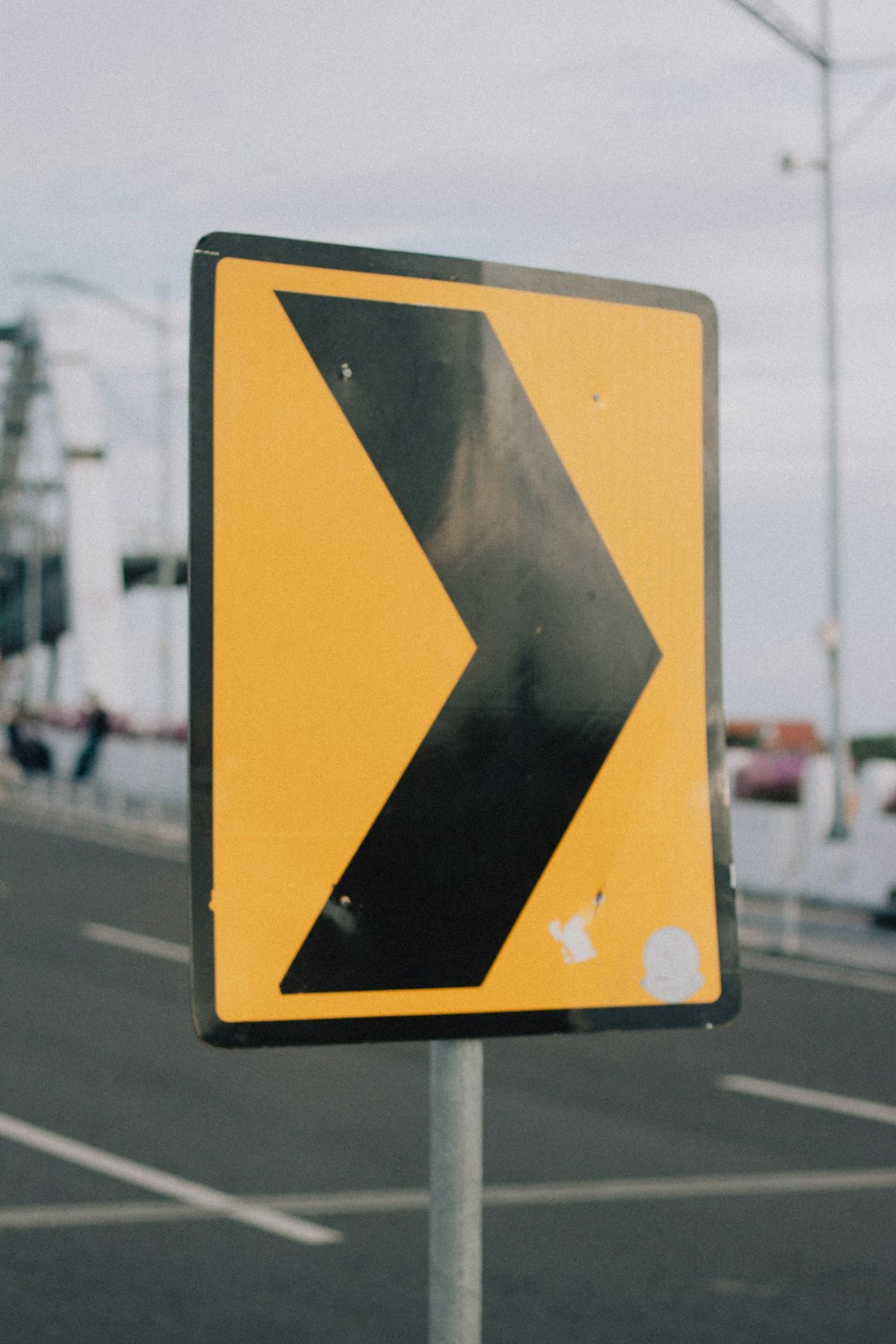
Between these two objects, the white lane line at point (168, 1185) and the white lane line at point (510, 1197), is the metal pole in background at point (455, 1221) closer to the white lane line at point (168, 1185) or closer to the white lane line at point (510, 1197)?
the white lane line at point (168, 1185)

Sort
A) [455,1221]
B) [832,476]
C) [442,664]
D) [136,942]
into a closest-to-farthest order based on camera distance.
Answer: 1. [455,1221]
2. [442,664]
3. [136,942]
4. [832,476]

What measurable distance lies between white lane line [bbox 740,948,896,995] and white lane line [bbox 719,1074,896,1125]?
12.3ft

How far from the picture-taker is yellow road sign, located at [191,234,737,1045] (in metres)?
1.89

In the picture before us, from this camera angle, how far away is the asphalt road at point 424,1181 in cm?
570

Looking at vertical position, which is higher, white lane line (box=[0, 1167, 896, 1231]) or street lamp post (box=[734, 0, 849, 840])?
street lamp post (box=[734, 0, 849, 840])

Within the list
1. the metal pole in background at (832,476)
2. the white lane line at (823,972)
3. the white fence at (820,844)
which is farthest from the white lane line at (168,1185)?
the metal pole in background at (832,476)

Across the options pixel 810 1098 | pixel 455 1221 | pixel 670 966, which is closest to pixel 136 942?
pixel 810 1098

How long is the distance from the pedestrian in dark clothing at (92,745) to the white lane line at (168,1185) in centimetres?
2934

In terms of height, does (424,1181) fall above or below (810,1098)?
above

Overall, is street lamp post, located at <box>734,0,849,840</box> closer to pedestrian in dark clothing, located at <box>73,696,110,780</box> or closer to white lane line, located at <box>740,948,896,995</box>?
white lane line, located at <box>740,948,896,995</box>

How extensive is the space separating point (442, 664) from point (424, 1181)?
18.8ft

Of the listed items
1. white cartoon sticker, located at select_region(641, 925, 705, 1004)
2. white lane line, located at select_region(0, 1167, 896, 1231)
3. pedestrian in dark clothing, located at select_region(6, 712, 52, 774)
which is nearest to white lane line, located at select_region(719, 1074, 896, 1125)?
white lane line, located at select_region(0, 1167, 896, 1231)

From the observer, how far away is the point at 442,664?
1.95 m

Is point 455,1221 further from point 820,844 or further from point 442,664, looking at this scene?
point 820,844
